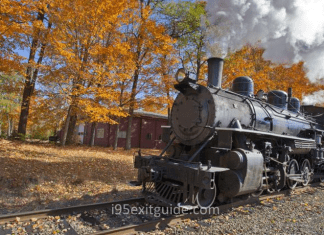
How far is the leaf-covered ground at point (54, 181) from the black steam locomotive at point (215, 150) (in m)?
2.02

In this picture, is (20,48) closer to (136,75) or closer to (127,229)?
(136,75)

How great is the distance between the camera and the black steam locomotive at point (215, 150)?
5.25 m

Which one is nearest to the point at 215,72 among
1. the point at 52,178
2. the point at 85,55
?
the point at 52,178

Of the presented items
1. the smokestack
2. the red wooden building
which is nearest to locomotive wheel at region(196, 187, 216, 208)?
the smokestack

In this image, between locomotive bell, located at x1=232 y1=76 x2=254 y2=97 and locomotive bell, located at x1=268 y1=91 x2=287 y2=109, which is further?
locomotive bell, located at x1=268 y1=91 x2=287 y2=109

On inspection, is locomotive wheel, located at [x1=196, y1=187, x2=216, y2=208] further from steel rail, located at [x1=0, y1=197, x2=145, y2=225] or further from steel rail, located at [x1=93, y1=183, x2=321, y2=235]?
steel rail, located at [x1=0, y1=197, x2=145, y2=225]

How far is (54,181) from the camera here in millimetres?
7895

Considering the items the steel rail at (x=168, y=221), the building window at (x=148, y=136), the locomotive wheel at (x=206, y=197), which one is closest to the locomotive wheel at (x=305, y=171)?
the steel rail at (x=168, y=221)

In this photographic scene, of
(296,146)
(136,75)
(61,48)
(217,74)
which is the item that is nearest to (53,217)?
(217,74)

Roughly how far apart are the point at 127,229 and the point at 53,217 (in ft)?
5.58

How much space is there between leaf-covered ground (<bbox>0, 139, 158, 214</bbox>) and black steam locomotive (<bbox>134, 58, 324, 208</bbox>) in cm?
202

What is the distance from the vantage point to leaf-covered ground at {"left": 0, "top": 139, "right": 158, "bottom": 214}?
6.24 meters

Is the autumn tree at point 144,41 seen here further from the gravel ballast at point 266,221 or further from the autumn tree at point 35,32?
the gravel ballast at point 266,221

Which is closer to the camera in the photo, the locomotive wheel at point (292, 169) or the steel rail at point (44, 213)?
the steel rail at point (44, 213)
